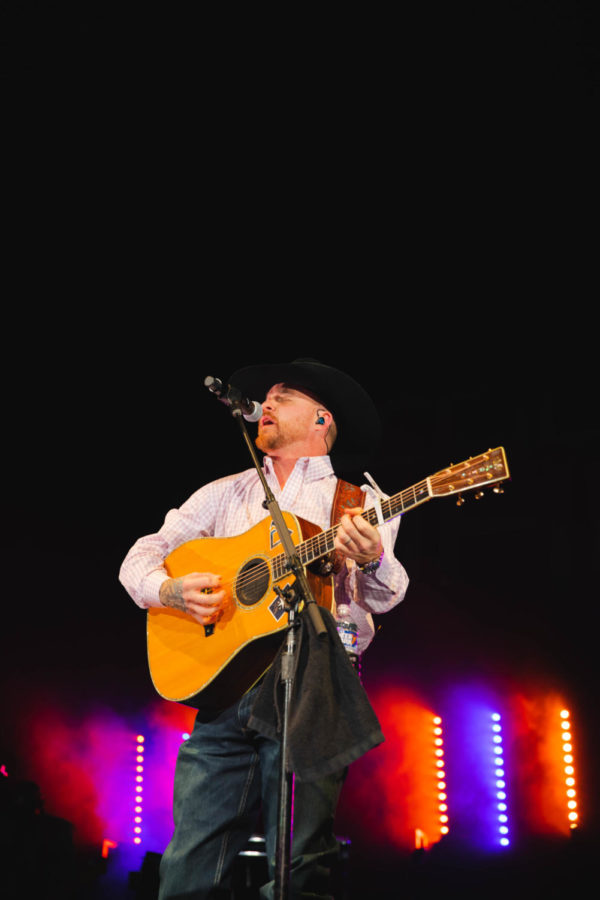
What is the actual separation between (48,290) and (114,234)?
0.64 metres

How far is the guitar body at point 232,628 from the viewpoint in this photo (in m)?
2.54

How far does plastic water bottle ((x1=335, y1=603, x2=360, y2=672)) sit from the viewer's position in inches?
111

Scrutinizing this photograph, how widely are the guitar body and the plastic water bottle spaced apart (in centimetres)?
20

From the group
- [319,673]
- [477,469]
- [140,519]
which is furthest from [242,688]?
[140,519]

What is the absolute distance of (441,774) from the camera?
541 cm

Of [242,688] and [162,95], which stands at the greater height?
[162,95]

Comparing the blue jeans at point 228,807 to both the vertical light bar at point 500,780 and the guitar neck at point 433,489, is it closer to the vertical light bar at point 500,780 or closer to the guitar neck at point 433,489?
the guitar neck at point 433,489

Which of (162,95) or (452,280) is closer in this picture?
(162,95)

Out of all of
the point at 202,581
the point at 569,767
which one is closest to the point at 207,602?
the point at 202,581

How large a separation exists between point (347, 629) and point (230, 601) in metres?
0.49

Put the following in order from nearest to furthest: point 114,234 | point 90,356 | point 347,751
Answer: point 347,751
point 114,234
point 90,356

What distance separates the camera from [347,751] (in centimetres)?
205

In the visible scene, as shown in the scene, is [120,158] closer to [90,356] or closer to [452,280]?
[90,356]

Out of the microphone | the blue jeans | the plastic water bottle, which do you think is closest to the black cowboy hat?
the microphone
